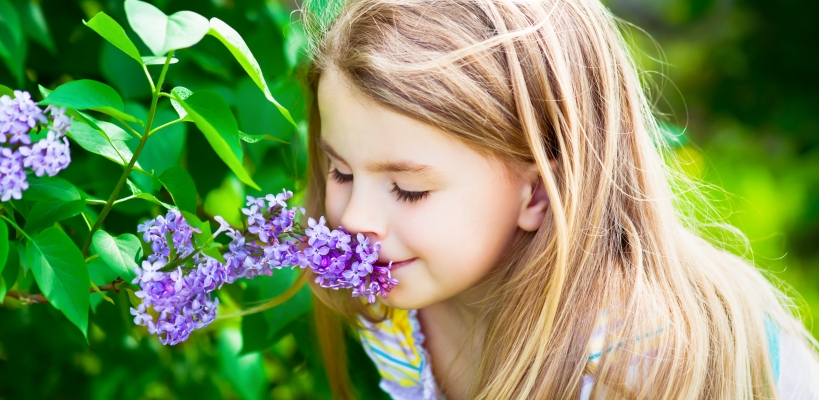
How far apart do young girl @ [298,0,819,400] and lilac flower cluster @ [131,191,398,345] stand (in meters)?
0.07

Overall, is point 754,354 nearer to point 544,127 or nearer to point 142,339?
point 544,127

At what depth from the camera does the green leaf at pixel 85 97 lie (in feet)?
2.34

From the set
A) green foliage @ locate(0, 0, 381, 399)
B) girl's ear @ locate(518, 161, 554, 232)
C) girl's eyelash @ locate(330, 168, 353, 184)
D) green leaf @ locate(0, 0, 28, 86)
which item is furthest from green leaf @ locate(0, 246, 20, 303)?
girl's ear @ locate(518, 161, 554, 232)

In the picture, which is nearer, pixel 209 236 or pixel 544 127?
pixel 209 236

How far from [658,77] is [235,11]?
299cm

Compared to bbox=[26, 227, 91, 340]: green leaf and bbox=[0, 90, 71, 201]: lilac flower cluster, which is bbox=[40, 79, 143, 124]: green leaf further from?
bbox=[26, 227, 91, 340]: green leaf

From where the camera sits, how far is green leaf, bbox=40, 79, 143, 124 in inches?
28.0

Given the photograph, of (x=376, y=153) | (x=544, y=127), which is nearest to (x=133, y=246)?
(x=376, y=153)

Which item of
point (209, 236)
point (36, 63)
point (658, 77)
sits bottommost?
point (658, 77)

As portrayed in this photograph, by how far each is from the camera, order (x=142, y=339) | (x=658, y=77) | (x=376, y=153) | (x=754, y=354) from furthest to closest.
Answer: (x=658, y=77)
(x=142, y=339)
(x=754, y=354)
(x=376, y=153)

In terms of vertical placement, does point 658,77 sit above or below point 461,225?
below

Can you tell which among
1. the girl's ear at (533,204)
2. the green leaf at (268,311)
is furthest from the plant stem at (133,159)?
the girl's ear at (533,204)

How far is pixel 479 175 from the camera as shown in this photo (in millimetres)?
1079

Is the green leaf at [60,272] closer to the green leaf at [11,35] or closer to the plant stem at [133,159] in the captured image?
the plant stem at [133,159]
